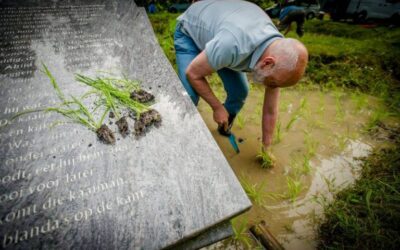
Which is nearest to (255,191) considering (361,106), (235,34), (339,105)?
(235,34)

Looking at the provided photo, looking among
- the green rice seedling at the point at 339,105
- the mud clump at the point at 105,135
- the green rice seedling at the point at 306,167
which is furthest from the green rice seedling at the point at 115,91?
the green rice seedling at the point at 339,105

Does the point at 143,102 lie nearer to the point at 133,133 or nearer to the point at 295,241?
the point at 133,133

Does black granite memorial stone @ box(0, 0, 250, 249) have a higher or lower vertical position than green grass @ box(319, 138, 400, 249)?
higher

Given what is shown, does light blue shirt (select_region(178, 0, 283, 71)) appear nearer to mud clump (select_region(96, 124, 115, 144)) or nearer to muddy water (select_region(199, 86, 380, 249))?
mud clump (select_region(96, 124, 115, 144))

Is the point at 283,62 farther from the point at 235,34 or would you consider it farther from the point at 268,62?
the point at 235,34

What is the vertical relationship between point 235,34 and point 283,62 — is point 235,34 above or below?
above

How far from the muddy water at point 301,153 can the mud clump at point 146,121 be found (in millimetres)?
1045

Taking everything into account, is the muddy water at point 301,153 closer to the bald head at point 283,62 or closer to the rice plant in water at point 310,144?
the rice plant in water at point 310,144

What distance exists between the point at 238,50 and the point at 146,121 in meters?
0.84

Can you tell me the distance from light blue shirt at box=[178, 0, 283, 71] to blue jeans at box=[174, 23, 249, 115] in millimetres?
258

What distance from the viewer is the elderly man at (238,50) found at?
169 cm

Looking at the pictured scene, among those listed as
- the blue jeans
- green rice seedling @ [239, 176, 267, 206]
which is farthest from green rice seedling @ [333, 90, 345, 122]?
green rice seedling @ [239, 176, 267, 206]

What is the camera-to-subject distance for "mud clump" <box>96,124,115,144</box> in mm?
1363

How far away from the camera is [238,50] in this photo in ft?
5.65
